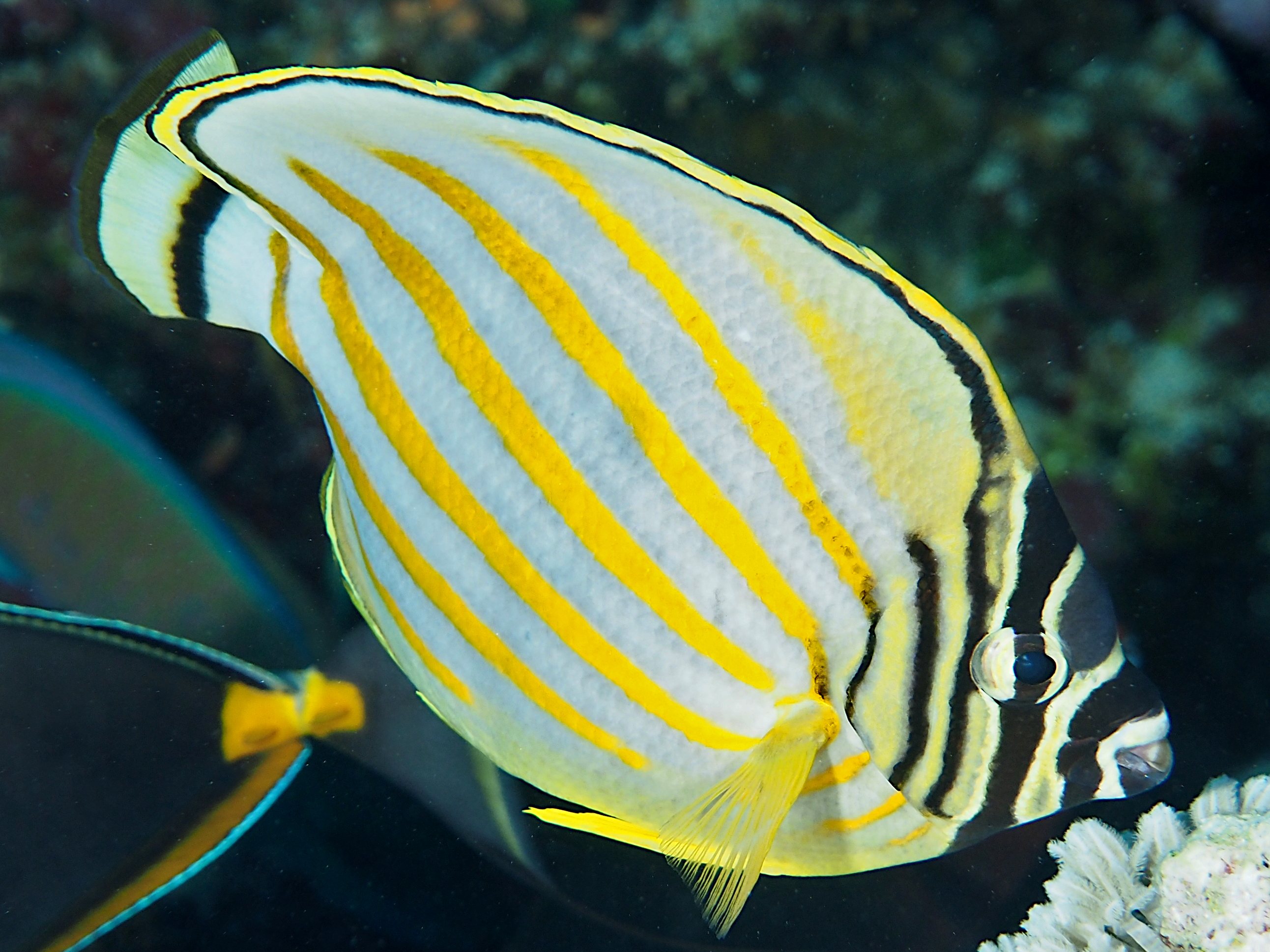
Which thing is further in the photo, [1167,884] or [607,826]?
[1167,884]

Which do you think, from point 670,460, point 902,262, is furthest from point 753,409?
point 902,262

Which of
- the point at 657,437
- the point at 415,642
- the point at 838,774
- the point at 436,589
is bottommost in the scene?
the point at 838,774

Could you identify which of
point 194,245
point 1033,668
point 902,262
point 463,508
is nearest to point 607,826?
point 463,508

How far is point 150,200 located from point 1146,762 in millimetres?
1460

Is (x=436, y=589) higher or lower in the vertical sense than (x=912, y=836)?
higher

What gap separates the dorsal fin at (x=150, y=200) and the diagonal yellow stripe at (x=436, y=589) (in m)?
0.12

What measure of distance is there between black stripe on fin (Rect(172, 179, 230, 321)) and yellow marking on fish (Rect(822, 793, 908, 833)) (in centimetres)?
114

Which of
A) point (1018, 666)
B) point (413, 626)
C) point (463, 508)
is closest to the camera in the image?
point (1018, 666)

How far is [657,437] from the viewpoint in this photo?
3.01ft

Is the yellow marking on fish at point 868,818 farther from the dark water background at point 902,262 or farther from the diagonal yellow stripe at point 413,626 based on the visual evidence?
the dark water background at point 902,262

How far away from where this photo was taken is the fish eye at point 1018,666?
0.88 m

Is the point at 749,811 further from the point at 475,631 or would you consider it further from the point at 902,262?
the point at 902,262

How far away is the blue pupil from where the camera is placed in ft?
2.91

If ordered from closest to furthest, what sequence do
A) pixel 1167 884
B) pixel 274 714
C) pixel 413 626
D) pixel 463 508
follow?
pixel 463 508, pixel 413 626, pixel 1167 884, pixel 274 714
